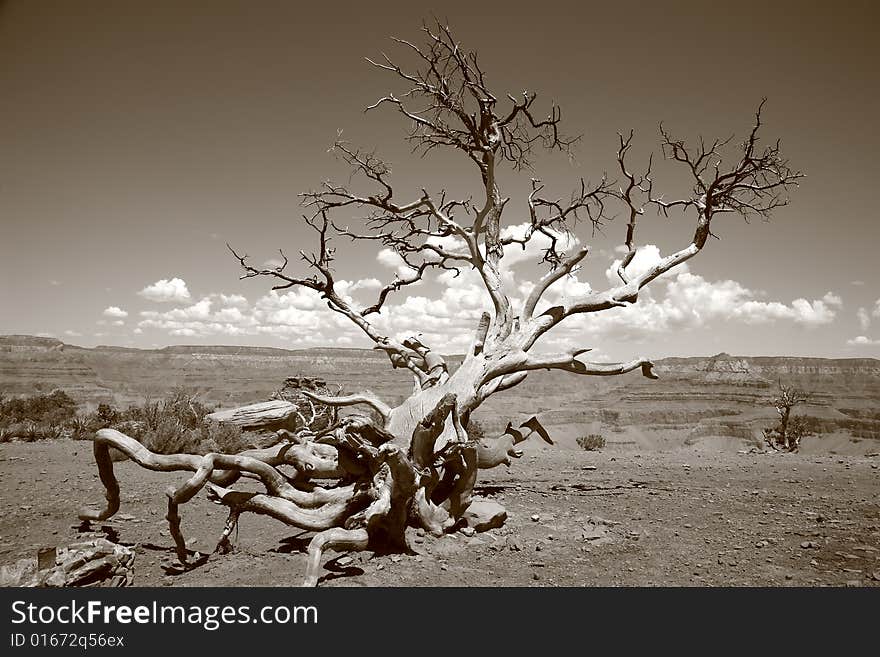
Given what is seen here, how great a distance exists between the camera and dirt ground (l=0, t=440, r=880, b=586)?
4.69 metres

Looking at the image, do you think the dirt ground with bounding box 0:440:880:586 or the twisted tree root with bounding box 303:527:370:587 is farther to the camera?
the dirt ground with bounding box 0:440:880:586

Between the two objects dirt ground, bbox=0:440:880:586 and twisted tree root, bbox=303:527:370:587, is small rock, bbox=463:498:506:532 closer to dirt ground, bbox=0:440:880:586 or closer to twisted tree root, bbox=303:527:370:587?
dirt ground, bbox=0:440:880:586

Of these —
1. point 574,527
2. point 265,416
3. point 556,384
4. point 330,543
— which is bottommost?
point 556,384

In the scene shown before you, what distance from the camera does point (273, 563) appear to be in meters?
4.93

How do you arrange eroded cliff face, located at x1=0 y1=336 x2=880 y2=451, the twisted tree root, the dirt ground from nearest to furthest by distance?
the twisted tree root < the dirt ground < eroded cliff face, located at x1=0 y1=336 x2=880 y2=451

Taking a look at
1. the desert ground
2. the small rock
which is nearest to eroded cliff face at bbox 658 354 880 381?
the desert ground

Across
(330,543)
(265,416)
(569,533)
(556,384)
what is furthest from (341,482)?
(556,384)

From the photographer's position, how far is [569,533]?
6.06 m

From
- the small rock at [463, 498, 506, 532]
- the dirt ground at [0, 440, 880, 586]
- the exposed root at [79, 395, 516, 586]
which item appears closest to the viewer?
the dirt ground at [0, 440, 880, 586]

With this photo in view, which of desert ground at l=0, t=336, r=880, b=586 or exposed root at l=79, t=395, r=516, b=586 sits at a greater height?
exposed root at l=79, t=395, r=516, b=586

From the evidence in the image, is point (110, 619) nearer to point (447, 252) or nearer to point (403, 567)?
point (403, 567)

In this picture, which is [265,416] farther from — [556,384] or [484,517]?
[556,384]

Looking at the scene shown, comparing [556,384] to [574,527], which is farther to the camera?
[556,384]

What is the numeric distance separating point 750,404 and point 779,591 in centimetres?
6885
